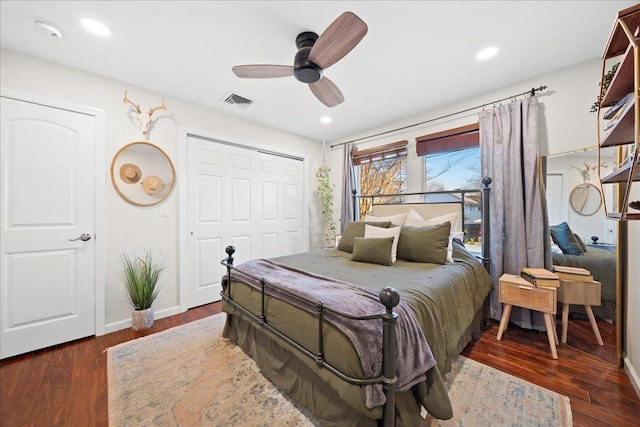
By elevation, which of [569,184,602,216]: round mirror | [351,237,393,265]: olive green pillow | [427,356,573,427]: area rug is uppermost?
[569,184,602,216]: round mirror

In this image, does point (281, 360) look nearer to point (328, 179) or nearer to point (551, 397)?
point (551, 397)

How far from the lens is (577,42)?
1988mm

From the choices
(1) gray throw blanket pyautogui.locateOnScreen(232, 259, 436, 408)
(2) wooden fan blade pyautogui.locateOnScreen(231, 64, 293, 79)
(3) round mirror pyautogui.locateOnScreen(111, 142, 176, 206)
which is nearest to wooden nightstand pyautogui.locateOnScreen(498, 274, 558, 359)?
(1) gray throw blanket pyautogui.locateOnScreen(232, 259, 436, 408)

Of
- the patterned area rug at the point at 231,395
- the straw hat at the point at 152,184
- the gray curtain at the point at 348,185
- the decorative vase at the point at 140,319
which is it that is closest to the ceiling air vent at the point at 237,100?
the straw hat at the point at 152,184

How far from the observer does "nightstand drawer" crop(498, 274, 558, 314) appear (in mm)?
1922

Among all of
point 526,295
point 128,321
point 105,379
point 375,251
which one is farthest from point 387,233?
point 128,321

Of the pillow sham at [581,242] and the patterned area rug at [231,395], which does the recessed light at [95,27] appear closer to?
the patterned area rug at [231,395]

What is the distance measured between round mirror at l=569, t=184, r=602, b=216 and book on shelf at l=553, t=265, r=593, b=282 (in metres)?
0.49

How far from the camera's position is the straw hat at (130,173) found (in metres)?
2.59

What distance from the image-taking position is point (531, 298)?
201cm

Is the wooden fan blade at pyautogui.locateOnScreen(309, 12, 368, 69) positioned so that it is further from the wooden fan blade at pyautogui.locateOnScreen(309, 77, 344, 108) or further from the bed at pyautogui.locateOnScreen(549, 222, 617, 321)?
the bed at pyautogui.locateOnScreen(549, 222, 617, 321)

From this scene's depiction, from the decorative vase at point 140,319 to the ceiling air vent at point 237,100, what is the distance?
97.8 inches

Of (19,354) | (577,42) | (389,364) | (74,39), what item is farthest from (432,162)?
(19,354)

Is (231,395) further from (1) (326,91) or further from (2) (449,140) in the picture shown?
(2) (449,140)
